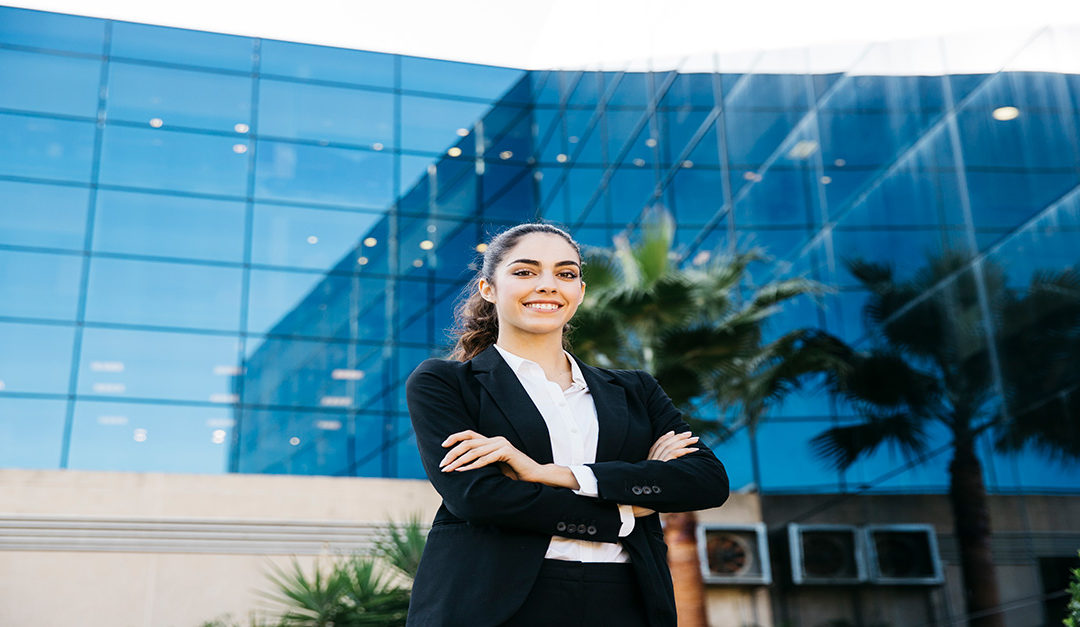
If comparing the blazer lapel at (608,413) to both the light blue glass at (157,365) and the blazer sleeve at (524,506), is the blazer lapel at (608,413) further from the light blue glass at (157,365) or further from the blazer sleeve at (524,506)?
the light blue glass at (157,365)

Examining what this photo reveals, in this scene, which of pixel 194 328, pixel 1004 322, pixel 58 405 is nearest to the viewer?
pixel 1004 322

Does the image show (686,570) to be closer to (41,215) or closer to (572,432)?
(572,432)

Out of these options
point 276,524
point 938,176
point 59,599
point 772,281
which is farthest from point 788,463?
point 59,599

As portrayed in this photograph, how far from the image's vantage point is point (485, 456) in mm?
2176

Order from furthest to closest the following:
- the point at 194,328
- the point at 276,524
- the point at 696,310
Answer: the point at 194,328 → the point at 276,524 → the point at 696,310

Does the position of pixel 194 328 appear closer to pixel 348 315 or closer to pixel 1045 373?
pixel 348 315

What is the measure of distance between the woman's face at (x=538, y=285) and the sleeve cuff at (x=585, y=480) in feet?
1.25

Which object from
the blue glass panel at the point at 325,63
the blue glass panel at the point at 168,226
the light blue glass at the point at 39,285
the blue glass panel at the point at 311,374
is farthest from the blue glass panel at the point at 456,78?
the light blue glass at the point at 39,285

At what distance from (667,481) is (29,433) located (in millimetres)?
19211

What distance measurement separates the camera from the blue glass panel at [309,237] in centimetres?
2125

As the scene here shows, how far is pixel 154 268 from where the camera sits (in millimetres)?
20422

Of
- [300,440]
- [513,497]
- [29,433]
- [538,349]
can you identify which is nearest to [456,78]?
[300,440]

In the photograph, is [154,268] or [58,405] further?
[154,268]

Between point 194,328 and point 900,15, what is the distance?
14.2m
